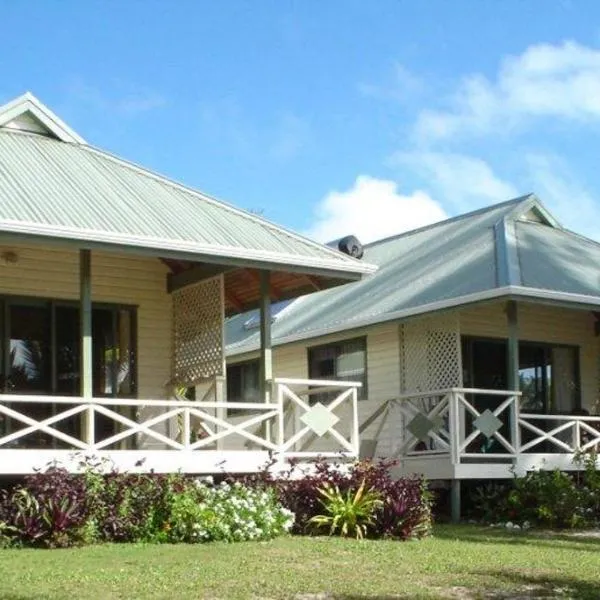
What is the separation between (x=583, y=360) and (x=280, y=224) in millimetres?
7646

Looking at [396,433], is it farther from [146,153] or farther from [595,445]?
[146,153]

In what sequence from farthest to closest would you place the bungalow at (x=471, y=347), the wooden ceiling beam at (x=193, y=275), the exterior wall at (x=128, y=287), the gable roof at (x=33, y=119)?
the bungalow at (x=471, y=347)
the gable roof at (x=33, y=119)
the exterior wall at (x=128, y=287)
the wooden ceiling beam at (x=193, y=275)

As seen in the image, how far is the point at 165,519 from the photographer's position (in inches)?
537

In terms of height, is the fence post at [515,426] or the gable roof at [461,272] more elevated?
the gable roof at [461,272]

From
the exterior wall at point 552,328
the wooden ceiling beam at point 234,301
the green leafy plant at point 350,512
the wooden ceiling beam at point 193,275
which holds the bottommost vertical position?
the green leafy plant at point 350,512

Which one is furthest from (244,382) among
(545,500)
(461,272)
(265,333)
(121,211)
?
(121,211)

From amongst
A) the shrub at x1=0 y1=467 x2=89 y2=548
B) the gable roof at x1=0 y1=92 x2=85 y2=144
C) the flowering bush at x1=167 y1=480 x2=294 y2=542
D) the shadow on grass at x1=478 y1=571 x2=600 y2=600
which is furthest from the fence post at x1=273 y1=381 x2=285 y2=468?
the gable roof at x1=0 y1=92 x2=85 y2=144

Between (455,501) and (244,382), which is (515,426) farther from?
(244,382)

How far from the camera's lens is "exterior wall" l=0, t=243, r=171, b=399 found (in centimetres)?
1711

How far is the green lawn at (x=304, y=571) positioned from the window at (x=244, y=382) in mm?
11601

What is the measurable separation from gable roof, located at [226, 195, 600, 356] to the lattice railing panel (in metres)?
0.57

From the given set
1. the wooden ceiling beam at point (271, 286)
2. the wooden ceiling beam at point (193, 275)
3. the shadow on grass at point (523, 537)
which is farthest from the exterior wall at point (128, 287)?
the shadow on grass at point (523, 537)

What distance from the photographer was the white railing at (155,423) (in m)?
14.2

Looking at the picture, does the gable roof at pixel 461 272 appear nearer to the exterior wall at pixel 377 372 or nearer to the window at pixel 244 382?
the exterior wall at pixel 377 372
